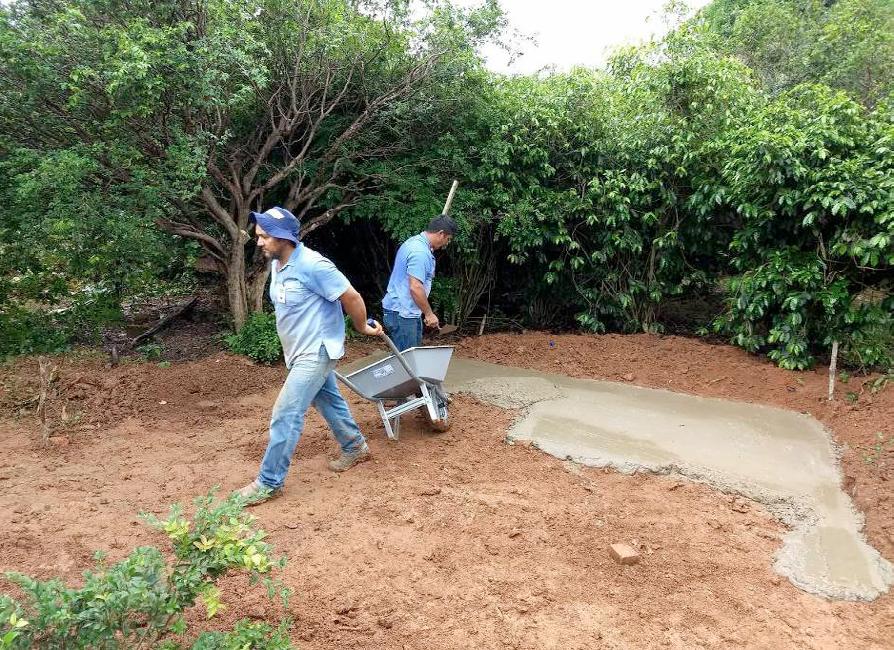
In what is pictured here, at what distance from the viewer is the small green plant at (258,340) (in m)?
6.34

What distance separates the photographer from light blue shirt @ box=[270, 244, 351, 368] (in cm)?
362

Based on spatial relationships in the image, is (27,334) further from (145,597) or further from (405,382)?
(145,597)

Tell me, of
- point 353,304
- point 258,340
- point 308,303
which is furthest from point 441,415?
point 258,340

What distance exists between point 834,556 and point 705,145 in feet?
14.6

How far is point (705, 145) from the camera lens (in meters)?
6.43

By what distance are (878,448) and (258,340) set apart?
5.43 metres

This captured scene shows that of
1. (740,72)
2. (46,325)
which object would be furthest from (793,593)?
(46,325)

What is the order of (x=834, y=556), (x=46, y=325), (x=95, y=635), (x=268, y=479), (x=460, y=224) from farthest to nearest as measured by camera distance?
(x=460, y=224), (x=46, y=325), (x=268, y=479), (x=834, y=556), (x=95, y=635)

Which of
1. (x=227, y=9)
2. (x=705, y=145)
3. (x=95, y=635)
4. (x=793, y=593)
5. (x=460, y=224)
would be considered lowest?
(x=793, y=593)

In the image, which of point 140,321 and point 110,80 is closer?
point 110,80

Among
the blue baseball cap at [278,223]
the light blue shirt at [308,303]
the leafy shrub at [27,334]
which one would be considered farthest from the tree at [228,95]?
the light blue shirt at [308,303]

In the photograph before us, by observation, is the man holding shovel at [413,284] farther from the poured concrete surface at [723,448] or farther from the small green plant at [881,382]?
the small green plant at [881,382]

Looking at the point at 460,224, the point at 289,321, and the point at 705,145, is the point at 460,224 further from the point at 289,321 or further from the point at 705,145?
the point at 289,321

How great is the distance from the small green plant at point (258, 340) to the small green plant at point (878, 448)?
5.11 m
